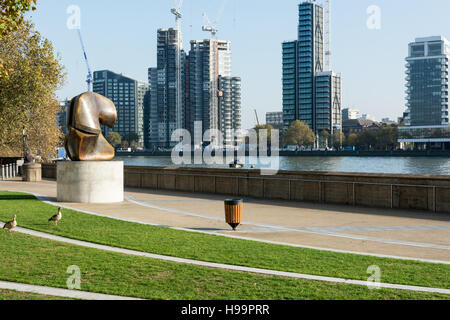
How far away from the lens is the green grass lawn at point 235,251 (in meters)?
8.72

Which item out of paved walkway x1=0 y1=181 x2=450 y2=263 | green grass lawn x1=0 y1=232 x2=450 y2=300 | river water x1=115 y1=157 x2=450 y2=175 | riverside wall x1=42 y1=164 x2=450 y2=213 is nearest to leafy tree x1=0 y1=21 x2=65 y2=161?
riverside wall x1=42 y1=164 x2=450 y2=213

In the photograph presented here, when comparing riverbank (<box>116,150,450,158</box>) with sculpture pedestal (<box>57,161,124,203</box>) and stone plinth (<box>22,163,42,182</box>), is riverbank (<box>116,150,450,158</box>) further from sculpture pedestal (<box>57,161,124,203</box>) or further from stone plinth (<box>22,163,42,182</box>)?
sculpture pedestal (<box>57,161,124,203</box>)

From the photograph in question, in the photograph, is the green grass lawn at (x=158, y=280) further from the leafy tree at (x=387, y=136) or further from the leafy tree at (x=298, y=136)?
the leafy tree at (x=387, y=136)

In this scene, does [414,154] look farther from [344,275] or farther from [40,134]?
[344,275]

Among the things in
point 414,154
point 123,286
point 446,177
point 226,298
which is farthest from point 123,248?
point 414,154

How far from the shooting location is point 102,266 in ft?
30.5

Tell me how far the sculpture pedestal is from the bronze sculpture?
0.70 meters

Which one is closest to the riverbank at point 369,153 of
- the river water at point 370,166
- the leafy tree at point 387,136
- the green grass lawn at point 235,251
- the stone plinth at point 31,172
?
the leafy tree at point 387,136

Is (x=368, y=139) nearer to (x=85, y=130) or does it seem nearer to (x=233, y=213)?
(x=85, y=130)

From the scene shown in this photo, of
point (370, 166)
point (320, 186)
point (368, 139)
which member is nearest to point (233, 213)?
point (320, 186)

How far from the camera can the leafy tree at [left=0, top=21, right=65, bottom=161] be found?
124ft

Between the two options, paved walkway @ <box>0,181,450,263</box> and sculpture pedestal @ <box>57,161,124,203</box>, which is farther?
sculpture pedestal @ <box>57,161,124,203</box>

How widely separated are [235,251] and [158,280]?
2.81m
